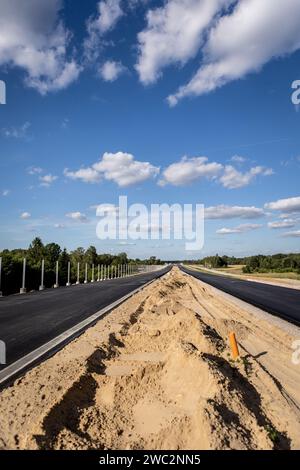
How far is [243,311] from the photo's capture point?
20250 mm

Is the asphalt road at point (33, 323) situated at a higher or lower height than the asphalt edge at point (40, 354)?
higher

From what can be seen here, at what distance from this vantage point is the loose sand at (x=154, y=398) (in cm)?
526

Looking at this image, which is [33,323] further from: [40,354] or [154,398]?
[154,398]

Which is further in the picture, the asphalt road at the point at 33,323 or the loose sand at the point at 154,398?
the asphalt road at the point at 33,323

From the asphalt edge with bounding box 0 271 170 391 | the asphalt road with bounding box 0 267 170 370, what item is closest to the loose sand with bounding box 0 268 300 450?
the asphalt edge with bounding box 0 271 170 391

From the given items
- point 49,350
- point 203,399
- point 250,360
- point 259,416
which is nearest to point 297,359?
point 250,360

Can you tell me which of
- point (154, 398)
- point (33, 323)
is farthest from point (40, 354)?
point (33, 323)

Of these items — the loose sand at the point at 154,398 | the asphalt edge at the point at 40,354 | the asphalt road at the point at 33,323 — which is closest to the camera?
the loose sand at the point at 154,398

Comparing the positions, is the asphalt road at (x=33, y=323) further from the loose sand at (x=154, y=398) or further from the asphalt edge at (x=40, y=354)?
the loose sand at (x=154, y=398)

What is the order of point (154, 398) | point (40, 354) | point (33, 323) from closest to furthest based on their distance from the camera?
point (154, 398), point (40, 354), point (33, 323)

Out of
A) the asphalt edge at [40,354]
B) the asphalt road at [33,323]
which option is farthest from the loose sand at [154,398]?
the asphalt road at [33,323]

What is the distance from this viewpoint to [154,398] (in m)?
7.02

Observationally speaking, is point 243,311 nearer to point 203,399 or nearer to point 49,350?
point 49,350
